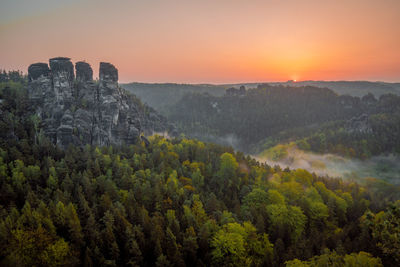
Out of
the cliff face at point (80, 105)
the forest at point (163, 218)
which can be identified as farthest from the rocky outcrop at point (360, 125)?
the cliff face at point (80, 105)

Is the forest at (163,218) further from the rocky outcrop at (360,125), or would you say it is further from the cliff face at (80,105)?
the rocky outcrop at (360,125)

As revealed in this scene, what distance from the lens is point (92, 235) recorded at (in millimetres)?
39062

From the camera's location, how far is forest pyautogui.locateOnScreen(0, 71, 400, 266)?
37469mm

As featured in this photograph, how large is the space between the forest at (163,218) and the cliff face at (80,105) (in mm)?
9155

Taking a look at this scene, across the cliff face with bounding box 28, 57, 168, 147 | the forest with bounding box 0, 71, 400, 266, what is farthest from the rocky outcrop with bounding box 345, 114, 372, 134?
the cliff face with bounding box 28, 57, 168, 147

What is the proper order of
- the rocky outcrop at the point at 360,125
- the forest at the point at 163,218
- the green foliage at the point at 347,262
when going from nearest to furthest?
the green foliage at the point at 347,262 → the forest at the point at 163,218 → the rocky outcrop at the point at 360,125

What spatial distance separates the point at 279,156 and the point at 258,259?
15129 cm

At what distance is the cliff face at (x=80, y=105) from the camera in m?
91.3

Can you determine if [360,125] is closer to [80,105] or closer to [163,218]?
[163,218]

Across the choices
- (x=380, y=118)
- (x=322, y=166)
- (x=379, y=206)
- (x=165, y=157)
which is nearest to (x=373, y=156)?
(x=322, y=166)

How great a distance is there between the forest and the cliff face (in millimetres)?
9155

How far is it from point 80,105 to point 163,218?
77677 mm

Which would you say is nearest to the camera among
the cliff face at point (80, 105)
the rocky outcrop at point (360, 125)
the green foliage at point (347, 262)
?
the green foliage at point (347, 262)

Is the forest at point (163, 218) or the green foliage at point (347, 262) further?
the forest at point (163, 218)
